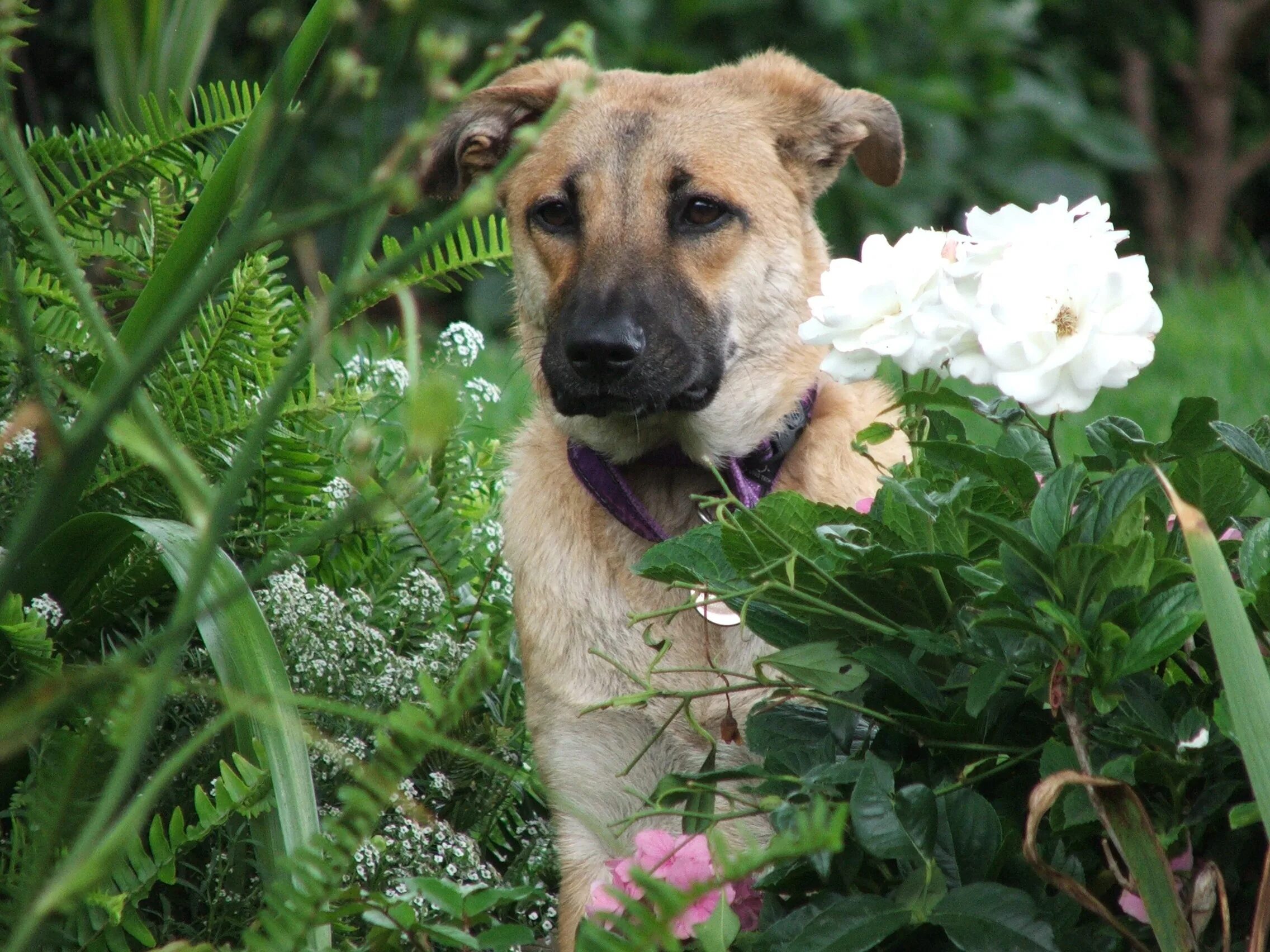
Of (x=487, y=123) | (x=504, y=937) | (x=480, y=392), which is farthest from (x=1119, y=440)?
(x=480, y=392)

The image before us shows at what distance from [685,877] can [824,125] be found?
A: 5.96 feet

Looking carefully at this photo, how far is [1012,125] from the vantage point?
7691 millimetres

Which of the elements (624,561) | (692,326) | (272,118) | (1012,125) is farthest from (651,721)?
(1012,125)

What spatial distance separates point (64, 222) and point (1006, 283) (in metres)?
1.69

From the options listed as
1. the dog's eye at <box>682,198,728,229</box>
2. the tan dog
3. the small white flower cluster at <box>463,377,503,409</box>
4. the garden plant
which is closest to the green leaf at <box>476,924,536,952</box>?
the garden plant

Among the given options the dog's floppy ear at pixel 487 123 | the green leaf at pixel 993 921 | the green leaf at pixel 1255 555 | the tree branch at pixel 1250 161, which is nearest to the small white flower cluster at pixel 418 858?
the green leaf at pixel 993 921

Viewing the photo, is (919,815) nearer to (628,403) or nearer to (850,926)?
(850,926)

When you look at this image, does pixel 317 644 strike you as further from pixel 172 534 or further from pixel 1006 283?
pixel 1006 283

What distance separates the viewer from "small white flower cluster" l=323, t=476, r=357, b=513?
266 cm

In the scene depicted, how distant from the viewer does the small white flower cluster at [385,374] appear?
301 cm

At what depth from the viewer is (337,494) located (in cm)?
268

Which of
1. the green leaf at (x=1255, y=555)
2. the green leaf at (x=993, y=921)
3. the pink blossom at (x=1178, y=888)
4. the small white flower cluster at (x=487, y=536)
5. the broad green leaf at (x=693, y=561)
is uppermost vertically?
the green leaf at (x=1255, y=555)

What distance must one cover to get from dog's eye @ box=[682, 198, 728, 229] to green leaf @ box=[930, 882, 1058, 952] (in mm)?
1639

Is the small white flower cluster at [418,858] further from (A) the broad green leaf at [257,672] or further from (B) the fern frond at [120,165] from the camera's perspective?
(B) the fern frond at [120,165]
